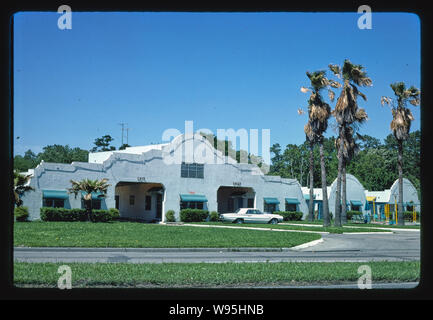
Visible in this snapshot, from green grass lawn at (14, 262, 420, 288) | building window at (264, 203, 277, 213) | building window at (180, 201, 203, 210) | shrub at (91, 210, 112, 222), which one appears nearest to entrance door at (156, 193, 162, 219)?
building window at (180, 201, 203, 210)

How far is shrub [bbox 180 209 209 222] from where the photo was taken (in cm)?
3503

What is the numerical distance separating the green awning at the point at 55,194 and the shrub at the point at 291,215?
17.1 m

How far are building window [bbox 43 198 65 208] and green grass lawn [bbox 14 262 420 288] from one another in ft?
70.2

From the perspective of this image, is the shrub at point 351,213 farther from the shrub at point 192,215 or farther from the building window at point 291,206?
the shrub at point 192,215

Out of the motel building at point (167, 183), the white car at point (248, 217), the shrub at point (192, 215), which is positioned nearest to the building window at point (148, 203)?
the motel building at point (167, 183)

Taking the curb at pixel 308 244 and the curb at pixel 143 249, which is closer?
the curb at pixel 143 249

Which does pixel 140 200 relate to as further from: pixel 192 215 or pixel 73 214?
pixel 73 214

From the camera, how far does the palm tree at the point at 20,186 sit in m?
26.1

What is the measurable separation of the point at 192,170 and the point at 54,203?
10642 mm

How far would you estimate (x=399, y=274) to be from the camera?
8.87 meters

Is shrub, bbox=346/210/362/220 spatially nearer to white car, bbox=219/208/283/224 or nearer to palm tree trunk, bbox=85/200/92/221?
white car, bbox=219/208/283/224
